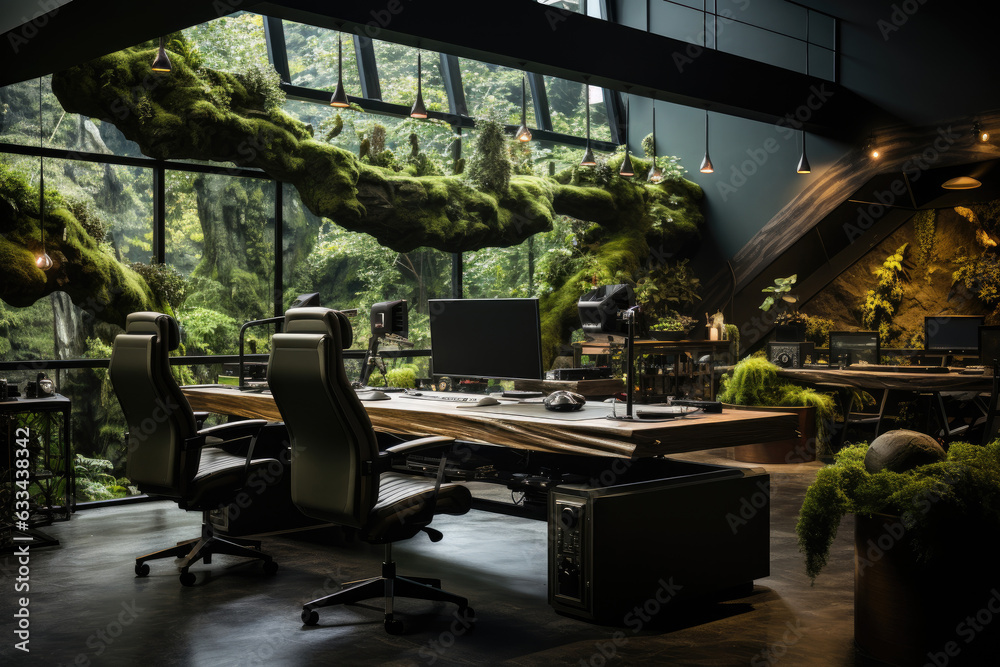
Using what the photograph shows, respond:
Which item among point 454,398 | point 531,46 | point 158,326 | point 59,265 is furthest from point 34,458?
point 531,46

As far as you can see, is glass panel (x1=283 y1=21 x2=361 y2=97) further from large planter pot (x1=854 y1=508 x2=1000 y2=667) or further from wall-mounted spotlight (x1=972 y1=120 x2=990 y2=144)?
large planter pot (x1=854 y1=508 x2=1000 y2=667)

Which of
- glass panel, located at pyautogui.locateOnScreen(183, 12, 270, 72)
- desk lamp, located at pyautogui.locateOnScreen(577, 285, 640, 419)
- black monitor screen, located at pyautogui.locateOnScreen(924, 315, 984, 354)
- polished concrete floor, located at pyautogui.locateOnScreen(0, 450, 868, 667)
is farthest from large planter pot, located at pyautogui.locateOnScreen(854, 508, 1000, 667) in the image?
glass panel, located at pyautogui.locateOnScreen(183, 12, 270, 72)

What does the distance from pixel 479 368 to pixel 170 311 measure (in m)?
3.73

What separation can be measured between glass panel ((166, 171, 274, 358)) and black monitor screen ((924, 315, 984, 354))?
20.7 feet

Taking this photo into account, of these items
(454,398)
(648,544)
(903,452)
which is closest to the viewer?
(903,452)

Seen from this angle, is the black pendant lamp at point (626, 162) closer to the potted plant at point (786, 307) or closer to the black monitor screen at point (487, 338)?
the potted plant at point (786, 307)

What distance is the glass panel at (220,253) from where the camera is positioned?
24.7 feet

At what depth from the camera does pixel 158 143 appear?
6.61 metres

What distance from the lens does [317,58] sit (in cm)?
887

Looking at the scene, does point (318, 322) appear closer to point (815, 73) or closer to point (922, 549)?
point (922, 549)

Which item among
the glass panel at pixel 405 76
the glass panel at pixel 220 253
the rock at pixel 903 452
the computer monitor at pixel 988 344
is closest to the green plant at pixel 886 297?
the computer monitor at pixel 988 344

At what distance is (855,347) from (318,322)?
6665 millimetres

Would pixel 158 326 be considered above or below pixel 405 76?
below

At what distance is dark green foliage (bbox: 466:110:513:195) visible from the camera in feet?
29.5
